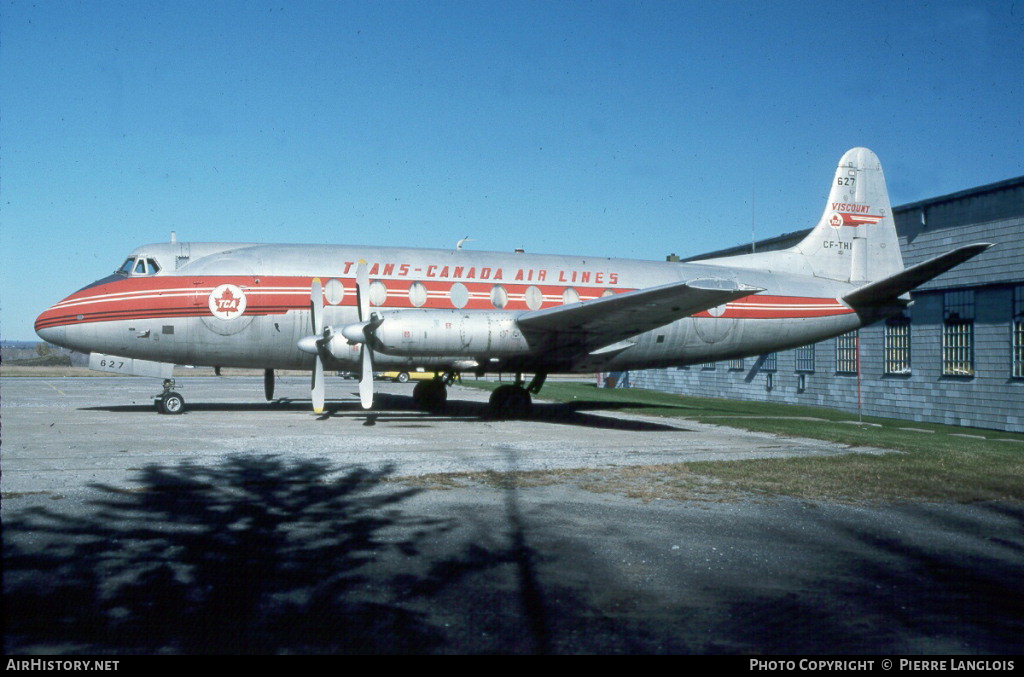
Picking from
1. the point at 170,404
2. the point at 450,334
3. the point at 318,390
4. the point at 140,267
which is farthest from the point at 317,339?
the point at 140,267

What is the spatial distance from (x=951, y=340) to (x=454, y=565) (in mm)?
23547

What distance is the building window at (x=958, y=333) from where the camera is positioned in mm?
23266

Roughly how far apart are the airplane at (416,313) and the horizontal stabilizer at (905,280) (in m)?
0.06

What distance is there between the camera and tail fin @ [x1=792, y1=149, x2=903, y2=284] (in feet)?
72.0

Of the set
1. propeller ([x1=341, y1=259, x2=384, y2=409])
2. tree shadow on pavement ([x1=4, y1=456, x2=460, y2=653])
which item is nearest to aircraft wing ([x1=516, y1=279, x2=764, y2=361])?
propeller ([x1=341, y1=259, x2=384, y2=409])

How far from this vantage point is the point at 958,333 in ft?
78.0

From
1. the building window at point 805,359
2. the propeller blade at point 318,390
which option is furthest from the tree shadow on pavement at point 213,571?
the building window at point 805,359

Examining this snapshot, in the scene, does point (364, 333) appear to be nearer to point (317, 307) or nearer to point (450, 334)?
point (450, 334)

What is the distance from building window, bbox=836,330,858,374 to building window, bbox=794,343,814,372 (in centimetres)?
162

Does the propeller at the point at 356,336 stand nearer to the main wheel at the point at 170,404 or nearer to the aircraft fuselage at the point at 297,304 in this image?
the aircraft fuselage at the point at 297,304

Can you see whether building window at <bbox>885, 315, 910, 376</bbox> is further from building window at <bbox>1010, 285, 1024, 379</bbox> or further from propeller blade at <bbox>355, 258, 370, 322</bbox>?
propeller blade at <bbox>355, 258, 370, 322</bbox>

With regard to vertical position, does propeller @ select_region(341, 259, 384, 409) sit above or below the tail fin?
below

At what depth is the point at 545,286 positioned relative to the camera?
1891 centimetres

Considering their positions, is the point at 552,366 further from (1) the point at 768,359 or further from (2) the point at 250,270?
(1) the point at 768,359
